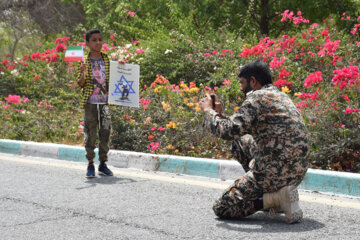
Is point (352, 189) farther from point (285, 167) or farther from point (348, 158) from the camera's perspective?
point (285, 167)

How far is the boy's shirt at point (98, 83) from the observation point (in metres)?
6.90

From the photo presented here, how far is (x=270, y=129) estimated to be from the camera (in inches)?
175

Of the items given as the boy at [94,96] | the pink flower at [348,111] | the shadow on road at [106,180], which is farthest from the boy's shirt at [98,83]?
the pink flower at [348,111]

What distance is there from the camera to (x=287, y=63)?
30.9ft

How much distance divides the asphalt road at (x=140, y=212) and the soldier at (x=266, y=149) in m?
0.16

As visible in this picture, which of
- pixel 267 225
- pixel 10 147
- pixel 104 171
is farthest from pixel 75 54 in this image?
pixel 267 225

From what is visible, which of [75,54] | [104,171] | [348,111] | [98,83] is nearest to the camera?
[348,111]

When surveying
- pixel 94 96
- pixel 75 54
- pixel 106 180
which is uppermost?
pixel 75 54

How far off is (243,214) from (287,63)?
5272 mm

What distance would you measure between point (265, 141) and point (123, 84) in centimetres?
303

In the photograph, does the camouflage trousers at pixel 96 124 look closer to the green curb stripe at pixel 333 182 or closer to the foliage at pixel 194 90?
the foliage at pixel 194 90

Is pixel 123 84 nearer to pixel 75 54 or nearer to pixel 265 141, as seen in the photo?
pixel 75 54

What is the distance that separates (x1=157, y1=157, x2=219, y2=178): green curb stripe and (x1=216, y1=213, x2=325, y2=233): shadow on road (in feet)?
6.96

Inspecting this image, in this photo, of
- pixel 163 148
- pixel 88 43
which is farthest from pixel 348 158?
pixel 88 43
